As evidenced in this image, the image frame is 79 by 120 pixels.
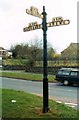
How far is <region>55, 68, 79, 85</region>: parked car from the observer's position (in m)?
30.2

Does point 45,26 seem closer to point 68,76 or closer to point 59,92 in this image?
point 59,92

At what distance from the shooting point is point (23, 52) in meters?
71.3

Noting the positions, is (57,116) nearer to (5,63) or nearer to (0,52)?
(0,52)

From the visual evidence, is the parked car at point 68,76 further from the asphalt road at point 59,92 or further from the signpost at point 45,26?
the signpost at point 45,26

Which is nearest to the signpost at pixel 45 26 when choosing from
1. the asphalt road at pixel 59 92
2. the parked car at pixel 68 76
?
the asphalt road at pixel 59 92

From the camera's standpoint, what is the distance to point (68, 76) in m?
30.8

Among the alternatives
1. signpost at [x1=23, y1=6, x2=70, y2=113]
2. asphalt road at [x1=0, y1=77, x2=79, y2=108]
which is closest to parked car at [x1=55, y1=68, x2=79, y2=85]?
asphalt road at [x1=0, y1=77, x2=79, y2=108]

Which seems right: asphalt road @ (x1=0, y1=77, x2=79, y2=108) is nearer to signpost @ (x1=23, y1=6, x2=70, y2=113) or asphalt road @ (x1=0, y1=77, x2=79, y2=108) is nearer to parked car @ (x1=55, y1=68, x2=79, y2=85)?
parked car @ (x1=55, y1=68, x2=79, y2=85)

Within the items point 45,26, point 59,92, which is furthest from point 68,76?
point 45,26

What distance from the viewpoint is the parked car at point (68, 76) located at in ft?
99.1

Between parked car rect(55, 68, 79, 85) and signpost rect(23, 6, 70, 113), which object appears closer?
signpost rect(23, 6, 70, 113)

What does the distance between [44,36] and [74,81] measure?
68.1 ft

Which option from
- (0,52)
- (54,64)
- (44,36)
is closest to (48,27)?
(44,36)

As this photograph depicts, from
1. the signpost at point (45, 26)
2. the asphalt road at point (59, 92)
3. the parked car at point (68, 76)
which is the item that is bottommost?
the asphalt road at point (59, 92)
